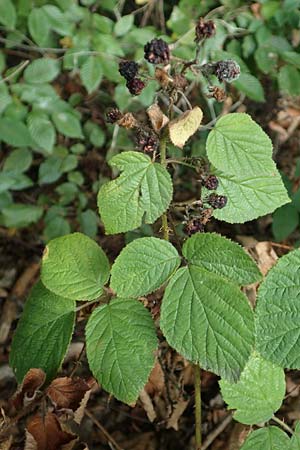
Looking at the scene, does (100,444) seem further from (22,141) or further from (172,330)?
(22,141)

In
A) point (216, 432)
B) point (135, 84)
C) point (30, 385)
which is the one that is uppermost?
point (135, 84)

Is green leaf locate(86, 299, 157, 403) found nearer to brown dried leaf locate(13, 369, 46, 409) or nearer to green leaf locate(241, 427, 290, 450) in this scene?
brown dried leaf locate(13, 369, 46, 409)

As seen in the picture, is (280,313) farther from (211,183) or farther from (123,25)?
(123,25)

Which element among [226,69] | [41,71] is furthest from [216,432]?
[41,71]

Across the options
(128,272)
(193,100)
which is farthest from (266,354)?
(193,100)

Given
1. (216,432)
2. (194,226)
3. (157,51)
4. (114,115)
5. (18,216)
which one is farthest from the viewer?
(18,216)

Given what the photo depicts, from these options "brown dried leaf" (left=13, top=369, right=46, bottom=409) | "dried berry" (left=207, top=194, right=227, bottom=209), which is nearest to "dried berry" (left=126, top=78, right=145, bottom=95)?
"dried berry" (left=207, top=194, right=227, bottom=209)

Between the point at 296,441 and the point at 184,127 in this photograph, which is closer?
the point at 184,127
